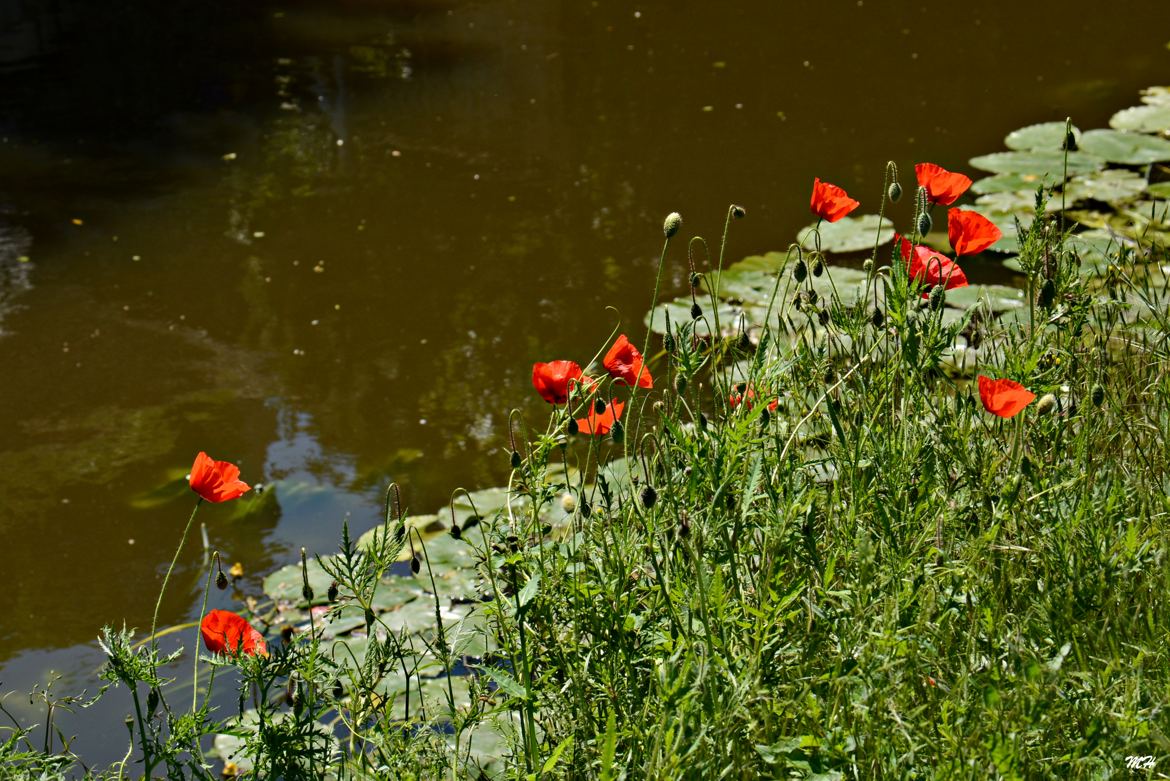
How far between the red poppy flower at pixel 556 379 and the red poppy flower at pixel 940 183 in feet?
1.71

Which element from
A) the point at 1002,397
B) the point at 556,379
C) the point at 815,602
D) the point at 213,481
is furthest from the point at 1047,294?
the point at 213,481

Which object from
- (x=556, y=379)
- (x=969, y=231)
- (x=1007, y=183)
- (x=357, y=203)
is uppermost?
(x=969, y=231)

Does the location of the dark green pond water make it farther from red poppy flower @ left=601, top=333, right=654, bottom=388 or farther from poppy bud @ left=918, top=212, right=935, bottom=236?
poppy bud @ left=918, top=212, right=935, bottom=236

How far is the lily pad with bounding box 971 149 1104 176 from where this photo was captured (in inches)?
150

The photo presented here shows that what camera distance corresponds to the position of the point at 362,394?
10.0ft

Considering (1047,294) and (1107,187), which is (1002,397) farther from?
(1107,187)

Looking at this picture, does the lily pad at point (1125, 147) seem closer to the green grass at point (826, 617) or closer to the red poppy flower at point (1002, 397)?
the green grass at point (826, 617)

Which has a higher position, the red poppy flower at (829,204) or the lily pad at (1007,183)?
the red poppy flower at (829,204)

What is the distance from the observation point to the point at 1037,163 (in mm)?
3881

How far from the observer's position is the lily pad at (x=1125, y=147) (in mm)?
3838

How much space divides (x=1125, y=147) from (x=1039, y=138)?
291 millimetres

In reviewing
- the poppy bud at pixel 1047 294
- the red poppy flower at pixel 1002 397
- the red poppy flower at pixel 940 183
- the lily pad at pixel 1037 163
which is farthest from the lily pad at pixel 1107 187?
the red poppy flower at pixel 1002 397

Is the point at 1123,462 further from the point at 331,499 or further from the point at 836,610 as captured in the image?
the point at 331,499

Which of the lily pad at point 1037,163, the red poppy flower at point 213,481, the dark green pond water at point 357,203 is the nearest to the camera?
the red poppy flower at point 213,481
